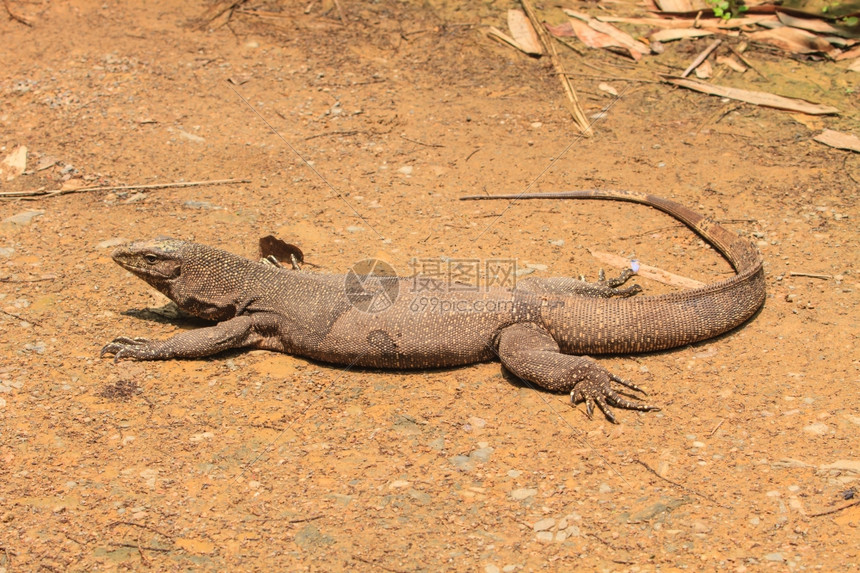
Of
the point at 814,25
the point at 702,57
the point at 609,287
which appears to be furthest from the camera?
the point at 814,25

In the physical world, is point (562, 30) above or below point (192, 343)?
above

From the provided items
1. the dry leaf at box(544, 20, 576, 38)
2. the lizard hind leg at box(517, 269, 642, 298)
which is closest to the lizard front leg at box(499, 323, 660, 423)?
the lizard hind leg at box(517, 269, 642, 298)

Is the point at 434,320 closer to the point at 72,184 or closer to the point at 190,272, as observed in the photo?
the point at 190,272

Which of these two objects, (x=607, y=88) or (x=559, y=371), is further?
(x=607, y=88)

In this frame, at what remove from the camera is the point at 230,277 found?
253 inches

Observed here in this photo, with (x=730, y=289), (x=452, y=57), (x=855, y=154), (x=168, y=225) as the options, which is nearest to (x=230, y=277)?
(x=168, y=225)

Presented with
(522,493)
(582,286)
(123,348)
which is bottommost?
(123,348)

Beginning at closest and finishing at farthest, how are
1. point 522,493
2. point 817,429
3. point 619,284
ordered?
1. point 522,493
2. point 817,429
3. point 619,284

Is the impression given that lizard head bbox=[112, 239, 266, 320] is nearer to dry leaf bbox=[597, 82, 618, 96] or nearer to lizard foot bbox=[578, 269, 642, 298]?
lizard foot bbox=[578, 269, 642, 298]

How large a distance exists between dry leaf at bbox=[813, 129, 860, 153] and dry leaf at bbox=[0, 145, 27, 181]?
9.32 metres

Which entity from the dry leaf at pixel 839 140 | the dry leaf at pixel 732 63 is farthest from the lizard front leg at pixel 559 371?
the dry leaf at pixel 732 63

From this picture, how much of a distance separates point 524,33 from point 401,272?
5568mm

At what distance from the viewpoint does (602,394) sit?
5559 millimetres

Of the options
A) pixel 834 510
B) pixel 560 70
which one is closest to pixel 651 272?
pixel 834 510
